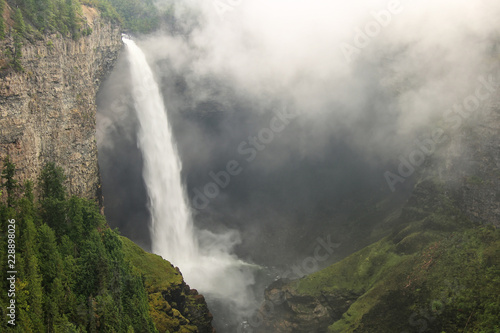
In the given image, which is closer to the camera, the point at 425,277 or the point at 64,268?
the point at 64,268

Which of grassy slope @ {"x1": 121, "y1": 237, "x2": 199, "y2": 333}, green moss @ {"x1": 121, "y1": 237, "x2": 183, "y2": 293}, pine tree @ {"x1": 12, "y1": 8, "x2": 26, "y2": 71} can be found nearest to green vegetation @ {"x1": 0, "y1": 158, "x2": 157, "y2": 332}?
grassy slope @ {"x1": 121, "y1": 237, "x2": 199, "y2": 333}

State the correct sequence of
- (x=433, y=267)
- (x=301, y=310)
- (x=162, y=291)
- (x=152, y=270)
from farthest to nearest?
(x=301, y=310)
(x=152, y=270)
(x=433, y=267)
(x=162, y=291)

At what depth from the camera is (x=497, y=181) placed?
7544 cm

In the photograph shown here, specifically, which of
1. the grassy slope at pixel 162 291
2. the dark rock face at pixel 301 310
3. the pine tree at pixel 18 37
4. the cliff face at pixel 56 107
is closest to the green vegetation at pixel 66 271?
the grassy slope at pixel 162 291

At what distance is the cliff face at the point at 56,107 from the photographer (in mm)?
48469

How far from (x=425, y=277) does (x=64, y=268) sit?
51.7 m

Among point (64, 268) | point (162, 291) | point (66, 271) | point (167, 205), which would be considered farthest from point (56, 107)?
point (167, 205)

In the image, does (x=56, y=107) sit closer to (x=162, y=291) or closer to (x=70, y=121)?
(x=70, y=121)

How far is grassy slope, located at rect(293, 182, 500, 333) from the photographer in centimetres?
6159

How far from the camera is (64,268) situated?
163 ft

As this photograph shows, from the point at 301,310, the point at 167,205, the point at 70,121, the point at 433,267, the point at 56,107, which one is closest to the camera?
the point at 56,107

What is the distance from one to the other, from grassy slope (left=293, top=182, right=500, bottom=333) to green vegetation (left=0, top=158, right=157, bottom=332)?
118 ft

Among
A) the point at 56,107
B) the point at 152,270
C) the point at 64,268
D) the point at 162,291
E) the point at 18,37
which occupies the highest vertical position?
the point at 18,37

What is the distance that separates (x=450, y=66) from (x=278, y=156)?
169ft
